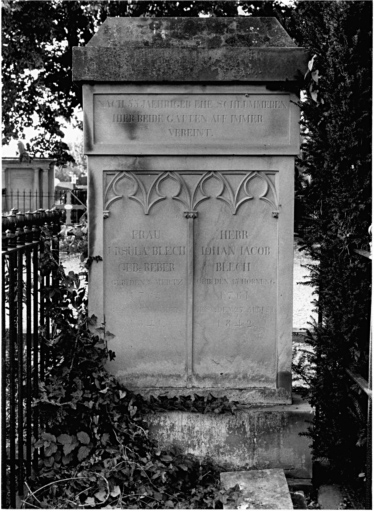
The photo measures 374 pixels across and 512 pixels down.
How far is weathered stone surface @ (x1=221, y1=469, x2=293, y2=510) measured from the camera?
363 centimetres

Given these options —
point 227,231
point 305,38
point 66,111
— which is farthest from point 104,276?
point 66,111

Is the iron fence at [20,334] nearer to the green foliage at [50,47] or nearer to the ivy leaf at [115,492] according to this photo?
the ivy leaf at [115,492]

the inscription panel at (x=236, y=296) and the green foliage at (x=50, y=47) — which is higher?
the green foliage at (x=50, y=47)

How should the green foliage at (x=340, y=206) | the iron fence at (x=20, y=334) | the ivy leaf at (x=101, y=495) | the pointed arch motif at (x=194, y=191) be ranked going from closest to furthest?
1. the iron fence at (x=20, y=334)
2. the ivy leaf at (x=101, y=495)
3. the green foliage at (x=340, y=206)
4. the pointed arch motif at (x=194, y=191)

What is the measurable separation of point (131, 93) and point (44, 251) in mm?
1164

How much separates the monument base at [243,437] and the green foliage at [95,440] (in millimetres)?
76

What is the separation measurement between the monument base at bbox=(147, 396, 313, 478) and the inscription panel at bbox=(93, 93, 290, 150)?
5.73 feet

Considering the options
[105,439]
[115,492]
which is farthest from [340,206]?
[115,492]

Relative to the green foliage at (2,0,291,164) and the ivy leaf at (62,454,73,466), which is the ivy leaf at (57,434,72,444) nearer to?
the ivy leaf at (62,454,73,466)

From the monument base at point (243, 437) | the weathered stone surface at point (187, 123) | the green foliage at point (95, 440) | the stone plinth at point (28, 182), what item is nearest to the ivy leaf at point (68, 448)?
the green foliage at point (95, 440)

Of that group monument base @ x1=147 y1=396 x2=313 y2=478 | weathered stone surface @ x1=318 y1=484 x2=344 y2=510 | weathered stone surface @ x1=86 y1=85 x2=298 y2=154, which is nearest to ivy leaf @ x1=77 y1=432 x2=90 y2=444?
monument base @ x1=147 y1=396 x2=313 y2=478

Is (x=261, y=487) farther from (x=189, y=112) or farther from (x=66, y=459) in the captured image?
(x=189, y=112)

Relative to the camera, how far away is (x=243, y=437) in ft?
14.1

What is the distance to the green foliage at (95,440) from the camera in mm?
3785
